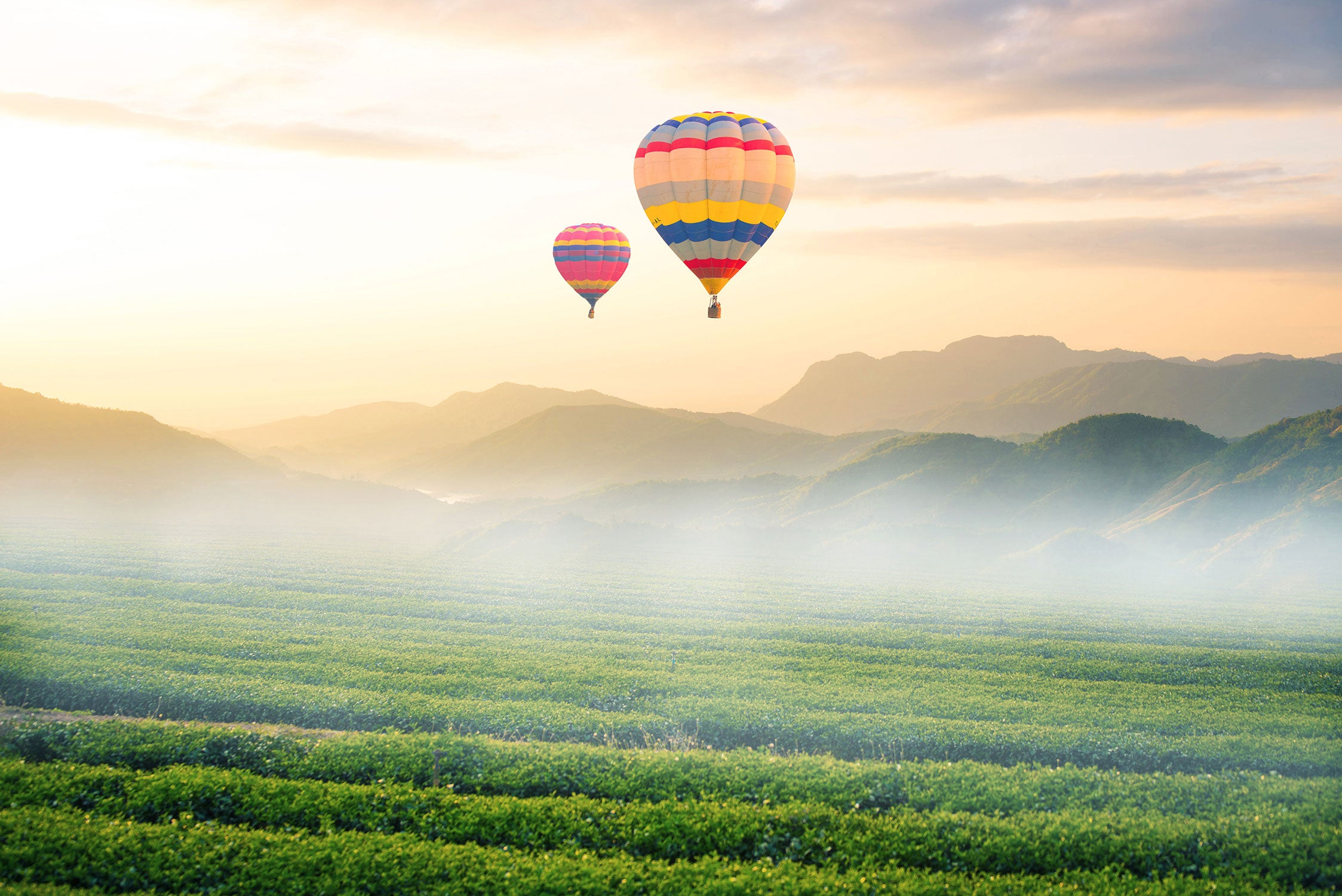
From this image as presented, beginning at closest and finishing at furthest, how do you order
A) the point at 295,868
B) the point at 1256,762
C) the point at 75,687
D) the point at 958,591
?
the point at 295,868 → the point at 1256,762 → the point at 75,687 → the point at 958,591

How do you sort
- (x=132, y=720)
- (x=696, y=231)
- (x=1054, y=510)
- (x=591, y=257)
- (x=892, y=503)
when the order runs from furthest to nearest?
(x=892, y=503) < (x=1054, y=510) < (x=591, y=257) < (x=696, y=231) < (x=132, y=720)

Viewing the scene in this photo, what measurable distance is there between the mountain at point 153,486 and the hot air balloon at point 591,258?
329 feet

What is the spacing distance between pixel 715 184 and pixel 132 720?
33.8 meters

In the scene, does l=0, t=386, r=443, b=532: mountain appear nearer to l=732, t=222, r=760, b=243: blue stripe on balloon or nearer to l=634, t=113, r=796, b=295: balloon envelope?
l=634, t=113, r=796, b=295: balloon envelope

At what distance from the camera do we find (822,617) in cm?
5328

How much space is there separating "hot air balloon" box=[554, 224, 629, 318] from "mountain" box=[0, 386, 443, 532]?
100 m

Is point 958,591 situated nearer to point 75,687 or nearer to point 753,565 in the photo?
point 753,565

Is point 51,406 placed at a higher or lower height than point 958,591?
higher

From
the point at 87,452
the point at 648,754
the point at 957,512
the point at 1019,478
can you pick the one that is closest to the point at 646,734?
the point at 648,754

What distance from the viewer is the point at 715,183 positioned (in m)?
42.6

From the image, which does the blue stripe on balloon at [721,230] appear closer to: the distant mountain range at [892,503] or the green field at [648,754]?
the green field at [648,754]

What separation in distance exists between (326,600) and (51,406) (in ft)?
647

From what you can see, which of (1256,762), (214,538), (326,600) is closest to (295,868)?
(1256,762)

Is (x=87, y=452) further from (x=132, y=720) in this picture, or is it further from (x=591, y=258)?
(x=132, y=720)
